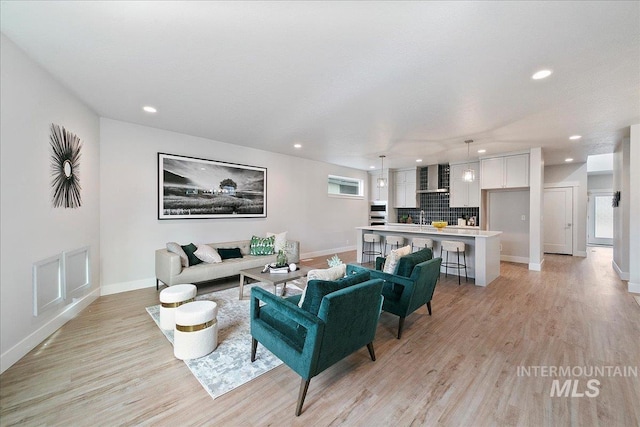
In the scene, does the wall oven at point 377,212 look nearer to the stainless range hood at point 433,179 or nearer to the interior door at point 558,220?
the stainless range hood at point 433,179

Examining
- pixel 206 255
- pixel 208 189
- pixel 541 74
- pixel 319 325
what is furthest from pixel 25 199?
pixel 541 74

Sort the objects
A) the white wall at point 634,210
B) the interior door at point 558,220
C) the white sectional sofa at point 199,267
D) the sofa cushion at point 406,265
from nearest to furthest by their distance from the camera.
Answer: the sofa cushion at point 406,265
the white sectional sofa at point 199,267
the white wall at point 634,210
the interior door at point 558,220

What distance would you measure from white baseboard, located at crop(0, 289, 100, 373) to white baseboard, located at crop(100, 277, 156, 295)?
0.31 meters

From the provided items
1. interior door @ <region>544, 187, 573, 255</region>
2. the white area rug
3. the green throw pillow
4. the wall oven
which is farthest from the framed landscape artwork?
interior door @ <region>544, 187, 573, 255</region>

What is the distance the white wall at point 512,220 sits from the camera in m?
6.80

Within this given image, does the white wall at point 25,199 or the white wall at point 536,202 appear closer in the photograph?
the white wall at point 25,199

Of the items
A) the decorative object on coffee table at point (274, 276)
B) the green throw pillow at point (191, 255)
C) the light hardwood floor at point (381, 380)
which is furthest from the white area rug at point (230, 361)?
the green throw pillow at point (191, 255)

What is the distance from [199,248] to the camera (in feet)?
14.3

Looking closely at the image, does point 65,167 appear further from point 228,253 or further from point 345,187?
point 345,187

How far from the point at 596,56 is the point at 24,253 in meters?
5.54

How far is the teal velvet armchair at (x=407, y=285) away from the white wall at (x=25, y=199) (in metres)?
3.15

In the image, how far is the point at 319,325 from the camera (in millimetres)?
1698

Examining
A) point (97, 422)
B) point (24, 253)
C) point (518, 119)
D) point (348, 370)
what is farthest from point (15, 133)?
point (518, 119)

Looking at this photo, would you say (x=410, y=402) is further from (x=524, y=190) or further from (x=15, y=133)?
(x=524, y=190)
